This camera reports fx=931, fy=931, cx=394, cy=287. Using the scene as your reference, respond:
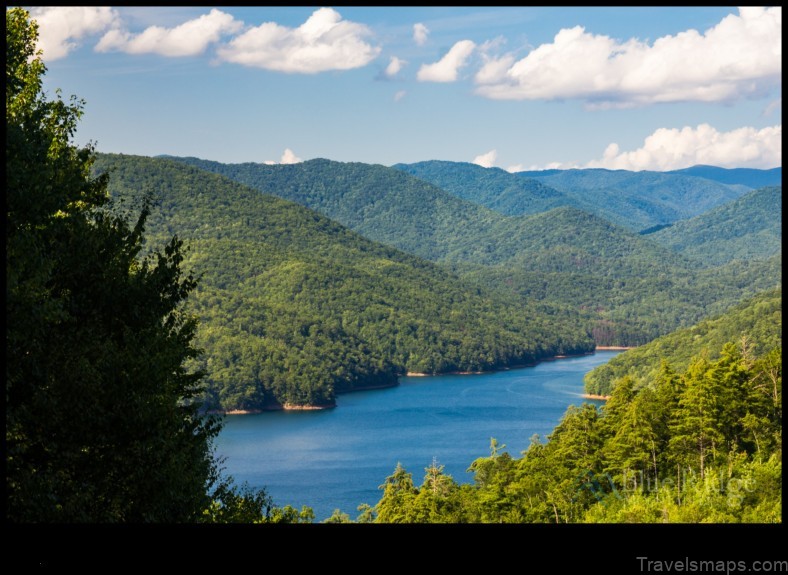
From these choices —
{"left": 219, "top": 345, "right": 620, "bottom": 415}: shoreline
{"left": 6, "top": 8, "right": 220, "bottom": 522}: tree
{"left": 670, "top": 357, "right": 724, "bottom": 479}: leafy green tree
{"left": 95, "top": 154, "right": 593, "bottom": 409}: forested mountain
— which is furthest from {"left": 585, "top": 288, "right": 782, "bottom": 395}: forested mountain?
{"left": 6, "top": 8, "right": 220, "bottom": 522}: tree

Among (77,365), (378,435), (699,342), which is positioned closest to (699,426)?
(77,365)

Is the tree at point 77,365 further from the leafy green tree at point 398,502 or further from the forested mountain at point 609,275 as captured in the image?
the forested mountain at point 609,275

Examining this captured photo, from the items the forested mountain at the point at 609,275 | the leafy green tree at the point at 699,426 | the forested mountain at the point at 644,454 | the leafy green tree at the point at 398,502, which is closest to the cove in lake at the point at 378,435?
the leafy green tree at the point at 398,502

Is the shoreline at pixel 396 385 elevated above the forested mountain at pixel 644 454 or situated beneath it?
situated beneath

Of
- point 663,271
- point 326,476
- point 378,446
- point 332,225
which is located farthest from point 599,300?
point 326,476

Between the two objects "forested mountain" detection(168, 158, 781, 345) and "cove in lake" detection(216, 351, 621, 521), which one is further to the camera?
"forested mountain" detection(168, 158, 781, 345)

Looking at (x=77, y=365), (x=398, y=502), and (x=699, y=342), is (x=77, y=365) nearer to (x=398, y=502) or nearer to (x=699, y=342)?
(x=398, y=502)

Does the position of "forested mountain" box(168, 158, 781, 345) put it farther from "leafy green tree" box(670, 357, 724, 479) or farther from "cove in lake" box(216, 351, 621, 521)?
"leafy green tree" box(670, 357, 724, 479)
